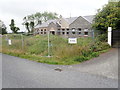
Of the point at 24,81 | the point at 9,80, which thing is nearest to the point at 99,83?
the point at 24,81

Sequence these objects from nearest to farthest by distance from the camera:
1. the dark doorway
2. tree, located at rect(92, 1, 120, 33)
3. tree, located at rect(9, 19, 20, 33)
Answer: tree, located at rect(92, 1, 120, 33)
the dark doorway
tree, located at rect(9, 19, 20, 33)

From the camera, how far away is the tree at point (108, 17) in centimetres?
1012

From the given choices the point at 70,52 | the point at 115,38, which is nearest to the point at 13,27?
the point at 70,52

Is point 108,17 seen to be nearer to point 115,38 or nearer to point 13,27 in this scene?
point 115,38

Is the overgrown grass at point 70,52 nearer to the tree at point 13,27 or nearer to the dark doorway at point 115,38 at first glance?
the dark doorway at point 115,38

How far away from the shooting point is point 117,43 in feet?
→ 34.5

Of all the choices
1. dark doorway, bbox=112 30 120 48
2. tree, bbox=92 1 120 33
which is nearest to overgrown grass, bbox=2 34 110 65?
dark doorway, bbox=112 30 120 48

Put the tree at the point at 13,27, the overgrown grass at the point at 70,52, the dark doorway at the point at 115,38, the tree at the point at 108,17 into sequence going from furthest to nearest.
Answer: the tree at the point at 13,27 → the dark doorway at the point at 115,38 → the tree at the point at 108,17 → the overgrown grass at the point at 70,52

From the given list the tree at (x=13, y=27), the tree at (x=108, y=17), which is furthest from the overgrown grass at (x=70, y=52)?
the tree at (x=13, y=27)

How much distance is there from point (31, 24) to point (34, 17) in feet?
39.4

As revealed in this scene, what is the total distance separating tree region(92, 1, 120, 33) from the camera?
10.1 meters

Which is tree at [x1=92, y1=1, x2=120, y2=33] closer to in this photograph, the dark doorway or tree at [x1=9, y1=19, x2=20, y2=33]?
the dark doorway

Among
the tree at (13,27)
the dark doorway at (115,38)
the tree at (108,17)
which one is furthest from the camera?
the tree at (13,27)

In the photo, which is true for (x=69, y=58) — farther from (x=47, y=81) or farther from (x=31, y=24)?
(x=31, y=24)
